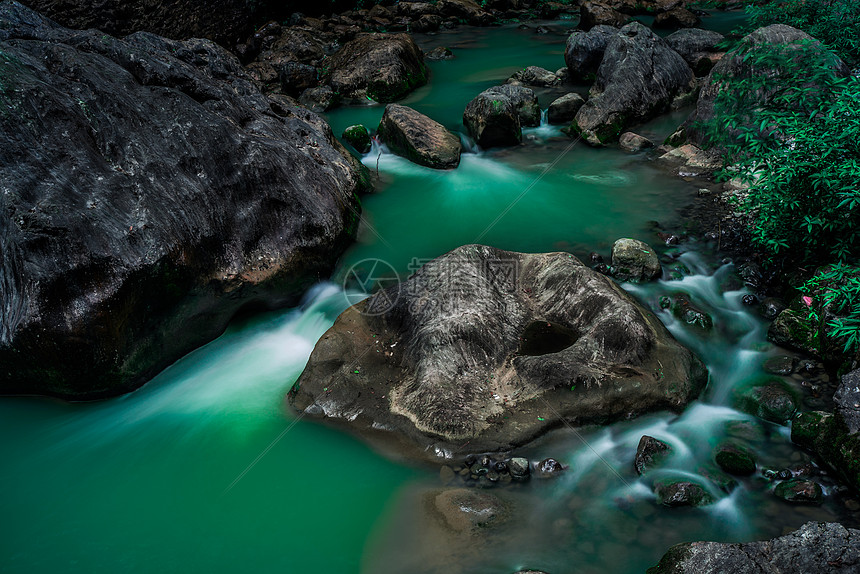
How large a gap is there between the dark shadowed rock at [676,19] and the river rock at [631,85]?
8.09m

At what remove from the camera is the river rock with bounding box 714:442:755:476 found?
5.03 metres

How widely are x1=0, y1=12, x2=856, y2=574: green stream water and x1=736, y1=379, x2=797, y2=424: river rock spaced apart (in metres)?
0.11

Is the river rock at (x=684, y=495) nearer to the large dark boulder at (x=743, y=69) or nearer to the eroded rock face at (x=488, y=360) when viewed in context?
the eroded rock face at (x=488, y=360)

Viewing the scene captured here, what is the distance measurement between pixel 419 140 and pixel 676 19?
13.5 metres

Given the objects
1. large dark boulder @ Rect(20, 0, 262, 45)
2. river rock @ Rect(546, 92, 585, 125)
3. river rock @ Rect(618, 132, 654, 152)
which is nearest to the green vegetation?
river rock @ Rect(618, 132, 654, 152)

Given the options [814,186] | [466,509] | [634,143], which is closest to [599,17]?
[634,143]

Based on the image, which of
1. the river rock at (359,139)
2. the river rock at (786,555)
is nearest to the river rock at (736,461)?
the river rock at (786,555)

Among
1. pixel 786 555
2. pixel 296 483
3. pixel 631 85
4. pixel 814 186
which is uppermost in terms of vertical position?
pixel 814 186

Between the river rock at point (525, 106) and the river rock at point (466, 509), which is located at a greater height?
the river rock at point (525, 106)

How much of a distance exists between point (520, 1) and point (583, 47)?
1090 cm

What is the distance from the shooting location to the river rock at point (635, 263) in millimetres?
7570

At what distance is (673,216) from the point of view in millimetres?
8953

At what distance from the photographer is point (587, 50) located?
45.9 feet
